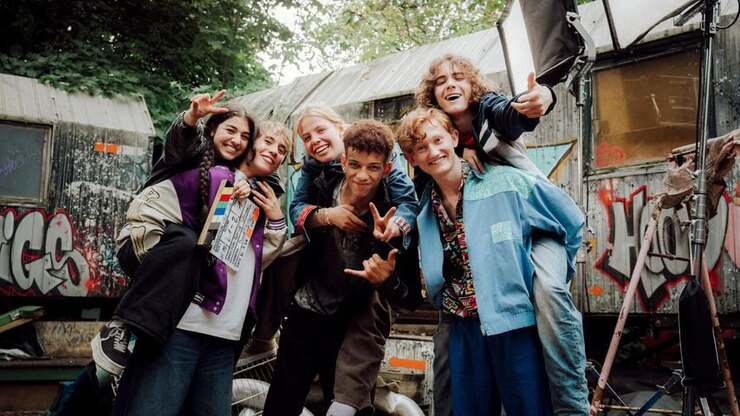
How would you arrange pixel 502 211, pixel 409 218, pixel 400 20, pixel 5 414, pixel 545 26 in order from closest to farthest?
pixel 502 211 < pixel 409 218 < pixel 545 26 < pixel 5 414 < pixel 400 20

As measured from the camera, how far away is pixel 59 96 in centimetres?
975

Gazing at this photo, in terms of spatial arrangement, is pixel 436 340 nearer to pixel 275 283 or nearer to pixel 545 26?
pixel 275 283

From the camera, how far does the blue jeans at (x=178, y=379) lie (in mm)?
2295

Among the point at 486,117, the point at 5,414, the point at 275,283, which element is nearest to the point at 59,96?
the point at 5,414

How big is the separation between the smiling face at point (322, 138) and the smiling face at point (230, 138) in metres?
0.34

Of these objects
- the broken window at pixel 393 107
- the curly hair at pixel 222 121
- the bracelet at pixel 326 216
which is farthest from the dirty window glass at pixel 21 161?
the bracelet at pixel 326 216

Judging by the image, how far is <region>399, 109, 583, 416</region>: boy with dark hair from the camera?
2129 mm

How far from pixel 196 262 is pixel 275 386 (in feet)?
2.47

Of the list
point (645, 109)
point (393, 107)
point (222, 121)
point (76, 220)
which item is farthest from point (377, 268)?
point (76, 220)

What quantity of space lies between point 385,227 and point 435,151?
0.40 metres

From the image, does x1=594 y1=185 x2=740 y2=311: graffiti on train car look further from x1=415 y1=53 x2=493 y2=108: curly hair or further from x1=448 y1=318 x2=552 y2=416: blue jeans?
x1=448 y1=318 x2=552 y2=416: blue jeans

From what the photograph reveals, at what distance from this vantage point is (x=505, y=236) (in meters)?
2.18

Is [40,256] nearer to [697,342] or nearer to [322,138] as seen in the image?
[322,138]

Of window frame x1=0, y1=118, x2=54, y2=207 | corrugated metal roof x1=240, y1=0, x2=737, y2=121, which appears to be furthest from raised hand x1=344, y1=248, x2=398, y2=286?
window frame x1=0, y1=118, x2=54, y2=207
